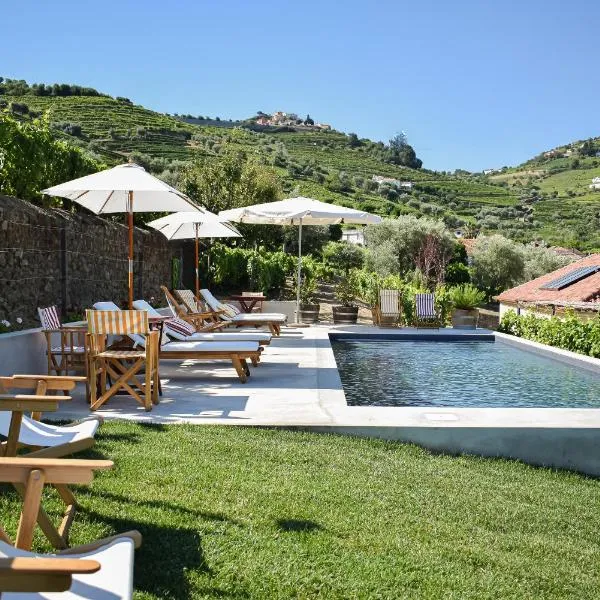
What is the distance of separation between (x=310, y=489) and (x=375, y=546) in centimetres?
89

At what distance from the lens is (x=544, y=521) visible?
4.29 metres

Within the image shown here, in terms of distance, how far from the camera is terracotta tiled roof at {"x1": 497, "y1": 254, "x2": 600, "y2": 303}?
57.3ft

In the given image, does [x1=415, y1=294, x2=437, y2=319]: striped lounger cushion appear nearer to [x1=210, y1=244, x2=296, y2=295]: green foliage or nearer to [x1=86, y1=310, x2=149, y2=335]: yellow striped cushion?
[x1=210, y1=244, x2=296, y2=295]: green foliage

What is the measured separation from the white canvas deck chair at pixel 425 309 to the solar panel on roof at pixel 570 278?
465 centimetres

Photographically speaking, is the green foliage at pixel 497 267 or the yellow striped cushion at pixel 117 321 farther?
the green foliage at pixel 497 267

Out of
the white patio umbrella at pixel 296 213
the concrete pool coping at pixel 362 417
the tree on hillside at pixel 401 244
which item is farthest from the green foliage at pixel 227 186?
the concrete pool coping at pixel 362 417

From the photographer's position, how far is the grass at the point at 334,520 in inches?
128

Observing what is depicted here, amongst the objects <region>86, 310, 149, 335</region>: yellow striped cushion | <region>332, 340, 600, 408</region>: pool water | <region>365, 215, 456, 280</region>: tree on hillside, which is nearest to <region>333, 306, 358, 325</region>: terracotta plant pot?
<region>332, 340, 600, 408</region>: pool water

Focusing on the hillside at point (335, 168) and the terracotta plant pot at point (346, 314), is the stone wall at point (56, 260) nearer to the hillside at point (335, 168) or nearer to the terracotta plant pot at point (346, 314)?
the terracotta plant pot at point (346, 314)

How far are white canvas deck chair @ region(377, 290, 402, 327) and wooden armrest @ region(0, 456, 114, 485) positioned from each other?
14.5 meters

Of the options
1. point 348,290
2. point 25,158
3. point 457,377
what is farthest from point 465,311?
point 25,158

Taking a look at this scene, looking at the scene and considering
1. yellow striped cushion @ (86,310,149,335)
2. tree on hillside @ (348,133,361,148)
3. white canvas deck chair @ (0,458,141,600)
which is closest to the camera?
white canvas deck chair @ (0,458,141,600)

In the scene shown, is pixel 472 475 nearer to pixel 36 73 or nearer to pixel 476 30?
pixel 476 30

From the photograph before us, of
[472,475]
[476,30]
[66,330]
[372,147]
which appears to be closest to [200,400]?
[66,330]
